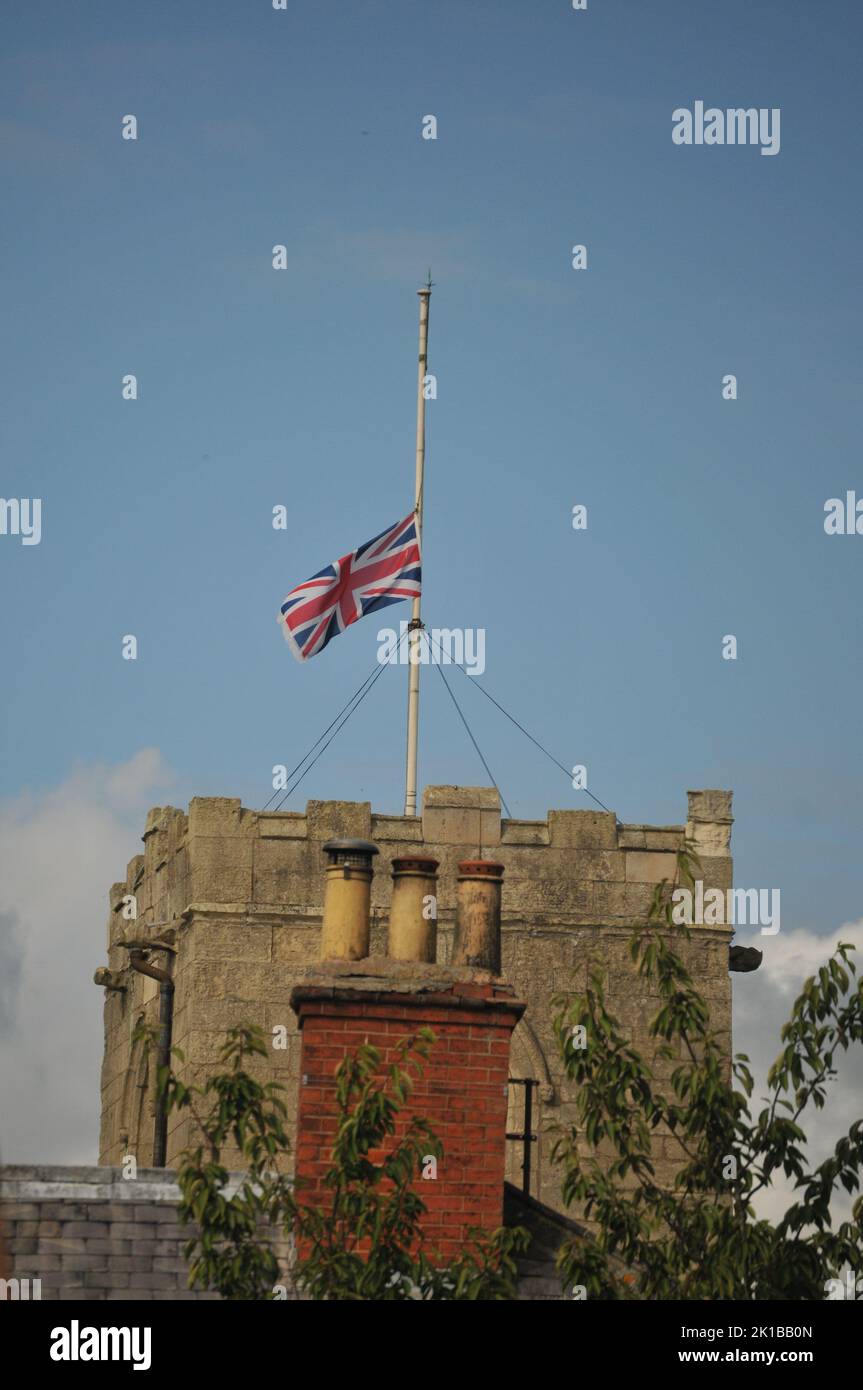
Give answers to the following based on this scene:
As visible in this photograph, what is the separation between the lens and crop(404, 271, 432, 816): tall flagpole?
34.4 meters

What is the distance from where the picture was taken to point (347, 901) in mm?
20703

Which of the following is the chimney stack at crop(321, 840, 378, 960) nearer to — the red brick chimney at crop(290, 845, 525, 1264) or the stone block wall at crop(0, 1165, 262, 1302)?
the red brick chimney at crop(290, 845, 525, 1264)

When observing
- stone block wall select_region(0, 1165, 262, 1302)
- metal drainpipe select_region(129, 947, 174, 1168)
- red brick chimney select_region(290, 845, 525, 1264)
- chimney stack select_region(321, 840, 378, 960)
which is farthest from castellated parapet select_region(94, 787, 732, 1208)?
red brick chimney select_region(290, 845, 525, 1264)

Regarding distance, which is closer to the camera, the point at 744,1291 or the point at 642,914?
the point at 744,1291

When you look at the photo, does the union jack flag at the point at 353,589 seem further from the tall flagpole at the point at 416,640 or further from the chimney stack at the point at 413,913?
the chimney stack at the point at 413,913

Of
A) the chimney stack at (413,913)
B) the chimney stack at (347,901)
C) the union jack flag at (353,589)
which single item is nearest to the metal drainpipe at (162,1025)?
the union jack flag at (353,589)

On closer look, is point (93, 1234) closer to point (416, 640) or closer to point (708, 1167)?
point (708, 1167)

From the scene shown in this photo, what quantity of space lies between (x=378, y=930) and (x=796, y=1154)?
13.9 m

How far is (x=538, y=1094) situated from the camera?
3256 cm

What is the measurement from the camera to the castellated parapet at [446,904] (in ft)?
108

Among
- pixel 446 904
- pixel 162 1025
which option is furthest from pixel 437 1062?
pixel 162 1025
